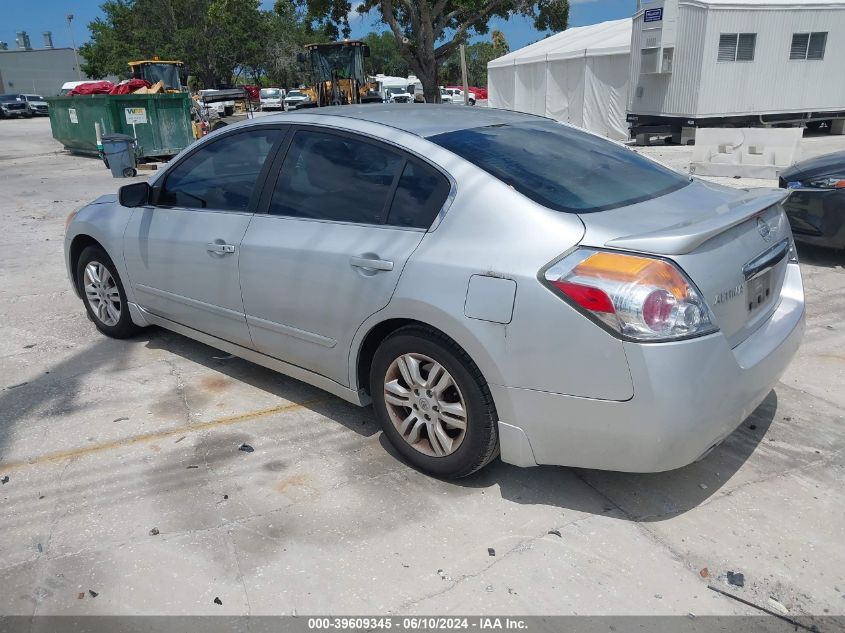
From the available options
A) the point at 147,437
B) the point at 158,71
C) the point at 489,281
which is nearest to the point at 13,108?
the point at 158,71

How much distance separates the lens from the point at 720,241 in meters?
2.82

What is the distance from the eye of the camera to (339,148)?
11.8ft

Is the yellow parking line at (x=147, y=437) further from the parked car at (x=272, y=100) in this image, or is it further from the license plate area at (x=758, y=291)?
the parked car at (x=272, y=100)

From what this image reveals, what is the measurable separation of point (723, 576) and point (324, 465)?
1821mm

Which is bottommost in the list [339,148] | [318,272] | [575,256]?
[318,272]

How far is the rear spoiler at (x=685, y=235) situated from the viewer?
2607mm

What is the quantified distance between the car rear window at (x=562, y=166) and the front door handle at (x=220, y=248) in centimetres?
132

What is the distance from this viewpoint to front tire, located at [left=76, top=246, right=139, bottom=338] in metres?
4.97

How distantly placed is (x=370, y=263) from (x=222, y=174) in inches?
58.4

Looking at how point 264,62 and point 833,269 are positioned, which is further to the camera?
point 264,62

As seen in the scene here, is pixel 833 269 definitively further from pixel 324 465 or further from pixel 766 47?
pixel 766 47

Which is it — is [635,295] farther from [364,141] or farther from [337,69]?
[337,69]

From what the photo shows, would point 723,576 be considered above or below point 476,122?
below

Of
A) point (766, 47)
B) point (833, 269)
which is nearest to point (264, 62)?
point (766, 47)
